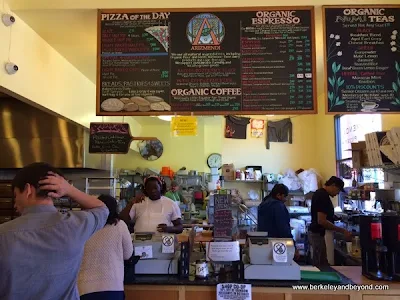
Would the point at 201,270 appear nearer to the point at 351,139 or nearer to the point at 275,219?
the point at 275,219

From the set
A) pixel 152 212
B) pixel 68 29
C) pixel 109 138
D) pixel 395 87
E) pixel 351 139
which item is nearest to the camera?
pixel 395 87

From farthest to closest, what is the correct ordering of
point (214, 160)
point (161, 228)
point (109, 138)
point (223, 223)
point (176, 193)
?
point (214, 160)
point (176, 193)
point (109, 138)
point (161, 228)
point (223, 223)

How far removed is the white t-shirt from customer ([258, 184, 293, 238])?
3.91 ft

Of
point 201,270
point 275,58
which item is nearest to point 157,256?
point 201,270

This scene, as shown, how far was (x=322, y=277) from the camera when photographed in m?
2.47

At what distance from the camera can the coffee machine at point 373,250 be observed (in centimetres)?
250

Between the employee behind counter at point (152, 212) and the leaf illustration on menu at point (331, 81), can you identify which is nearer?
the leaf illustration on menu at point (331, 81)

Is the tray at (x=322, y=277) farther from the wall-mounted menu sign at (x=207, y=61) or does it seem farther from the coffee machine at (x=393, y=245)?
the wall-mounted menu sign at (x=207, y=61)

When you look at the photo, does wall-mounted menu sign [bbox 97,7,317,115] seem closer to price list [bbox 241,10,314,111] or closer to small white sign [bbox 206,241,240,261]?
price list [bbox 241,10,314,111]

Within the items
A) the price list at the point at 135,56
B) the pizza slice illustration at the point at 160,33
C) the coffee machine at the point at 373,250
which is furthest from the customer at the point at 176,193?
the coffee machine at the point at 373,250

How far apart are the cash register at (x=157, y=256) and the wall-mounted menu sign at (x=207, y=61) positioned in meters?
1.00

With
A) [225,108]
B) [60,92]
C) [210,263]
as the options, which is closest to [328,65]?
[225,108]

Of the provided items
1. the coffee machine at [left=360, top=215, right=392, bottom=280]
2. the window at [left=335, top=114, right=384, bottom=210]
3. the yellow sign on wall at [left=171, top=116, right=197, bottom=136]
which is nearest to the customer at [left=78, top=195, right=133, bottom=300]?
the coffee machine at [left=360, top=215, right=392, bottom=280]

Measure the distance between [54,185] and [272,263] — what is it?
162 cm
